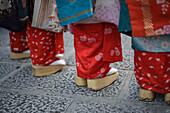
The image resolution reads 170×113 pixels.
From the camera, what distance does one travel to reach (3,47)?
2.75m

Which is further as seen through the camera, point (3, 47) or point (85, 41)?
point (3, 47)

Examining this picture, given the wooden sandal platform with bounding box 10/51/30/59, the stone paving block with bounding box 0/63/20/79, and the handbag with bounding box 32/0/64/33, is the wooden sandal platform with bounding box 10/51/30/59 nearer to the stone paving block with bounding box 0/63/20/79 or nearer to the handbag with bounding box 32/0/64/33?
the stone paving block with bounding box 0/63/20/79

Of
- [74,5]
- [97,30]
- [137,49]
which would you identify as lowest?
[137,49]

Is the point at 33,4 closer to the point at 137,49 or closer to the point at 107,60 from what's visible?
the point at 107,60

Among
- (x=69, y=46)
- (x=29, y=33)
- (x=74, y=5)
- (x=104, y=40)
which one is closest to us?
(x=74, y=5)

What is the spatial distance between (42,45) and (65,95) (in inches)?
22.1

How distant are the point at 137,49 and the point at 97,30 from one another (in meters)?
0.32

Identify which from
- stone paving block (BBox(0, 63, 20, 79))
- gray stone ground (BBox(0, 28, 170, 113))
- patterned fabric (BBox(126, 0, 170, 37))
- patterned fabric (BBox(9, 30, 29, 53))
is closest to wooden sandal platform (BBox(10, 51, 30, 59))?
patterned fabric (BBox(9, 30, 29, 53))

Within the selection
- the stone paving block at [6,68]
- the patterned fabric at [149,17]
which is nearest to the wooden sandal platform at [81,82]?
the patterned fabric at [149,17]

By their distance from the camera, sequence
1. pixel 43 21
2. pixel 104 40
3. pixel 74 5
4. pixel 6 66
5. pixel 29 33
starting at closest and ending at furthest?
pixel 74 5 → pixel 104 40 → pixel 43 21 → pixel 29 33 → pixel 6 66

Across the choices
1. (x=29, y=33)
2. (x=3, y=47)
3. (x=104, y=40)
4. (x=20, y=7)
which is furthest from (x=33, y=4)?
(x=3, y=47)

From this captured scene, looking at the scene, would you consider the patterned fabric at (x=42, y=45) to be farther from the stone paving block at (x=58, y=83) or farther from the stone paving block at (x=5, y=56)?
the stone paving block at (x=5, y=56)

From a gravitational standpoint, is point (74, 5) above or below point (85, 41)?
above

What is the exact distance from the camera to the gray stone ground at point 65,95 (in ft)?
4.03
